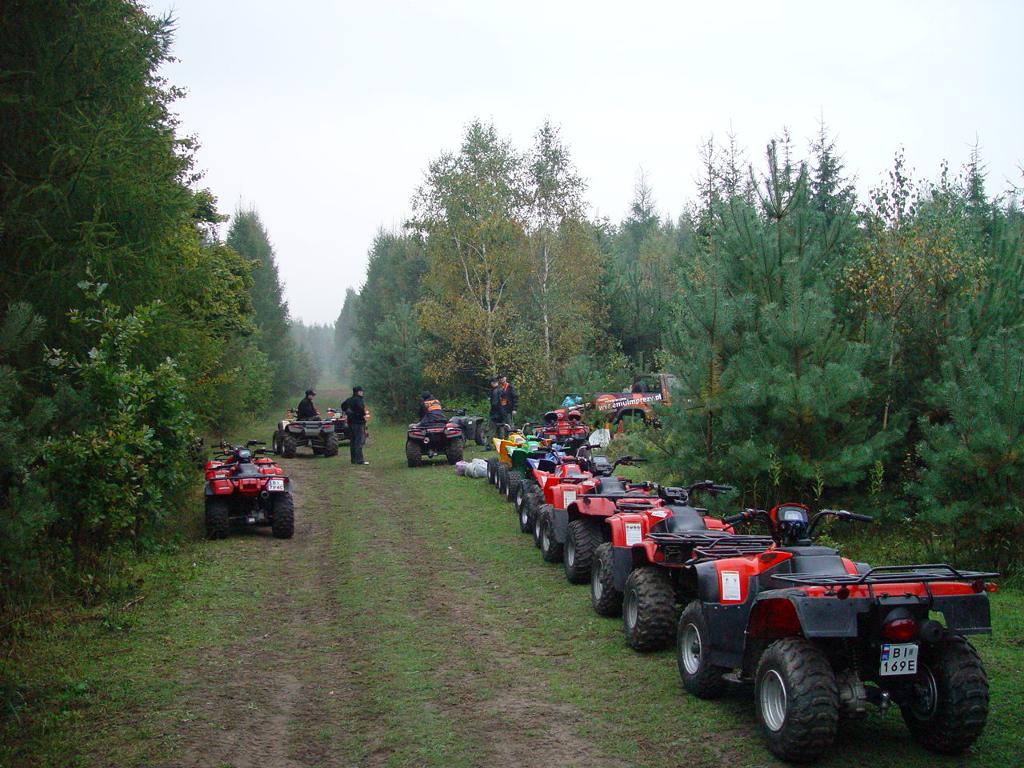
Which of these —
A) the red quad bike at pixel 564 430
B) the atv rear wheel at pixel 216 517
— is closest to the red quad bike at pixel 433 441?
the red quad bike at pixel 564 430

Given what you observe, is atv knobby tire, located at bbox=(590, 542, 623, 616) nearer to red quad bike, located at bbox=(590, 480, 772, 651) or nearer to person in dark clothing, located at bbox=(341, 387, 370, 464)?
red quad bike, located at bbox=(590, 480, 772, 651)

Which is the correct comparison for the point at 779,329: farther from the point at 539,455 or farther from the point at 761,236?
the point at 539,455

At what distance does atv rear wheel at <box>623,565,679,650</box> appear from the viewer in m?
7.38

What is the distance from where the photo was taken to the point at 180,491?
42.3ft

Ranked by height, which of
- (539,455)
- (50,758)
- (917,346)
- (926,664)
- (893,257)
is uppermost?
(893,257)

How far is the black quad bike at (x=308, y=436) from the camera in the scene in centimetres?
2384

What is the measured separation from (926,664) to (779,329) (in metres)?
5.31

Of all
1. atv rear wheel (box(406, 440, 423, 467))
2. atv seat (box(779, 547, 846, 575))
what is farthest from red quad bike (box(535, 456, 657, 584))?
atv rear wheel (box(406, 440, 423, 467))

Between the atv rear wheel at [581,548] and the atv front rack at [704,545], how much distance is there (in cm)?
230

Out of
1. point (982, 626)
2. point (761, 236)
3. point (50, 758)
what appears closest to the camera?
point (982, 626)

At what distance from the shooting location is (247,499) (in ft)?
44.1

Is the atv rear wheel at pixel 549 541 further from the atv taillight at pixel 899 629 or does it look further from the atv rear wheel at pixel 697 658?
the atv taillight at pixel 899 629

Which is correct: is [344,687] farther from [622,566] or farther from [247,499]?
[247,499]

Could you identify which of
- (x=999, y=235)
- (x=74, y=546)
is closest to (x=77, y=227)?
(x=74, y=546)
